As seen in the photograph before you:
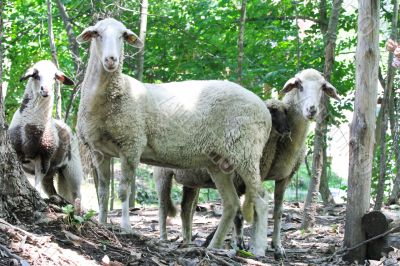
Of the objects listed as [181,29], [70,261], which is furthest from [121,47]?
[181,29]

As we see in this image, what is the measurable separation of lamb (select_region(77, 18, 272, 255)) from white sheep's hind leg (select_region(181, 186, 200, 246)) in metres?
0.95

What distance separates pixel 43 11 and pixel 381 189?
7.93m

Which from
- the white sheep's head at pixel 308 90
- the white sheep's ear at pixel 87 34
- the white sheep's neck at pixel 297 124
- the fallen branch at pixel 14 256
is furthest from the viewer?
the white sheep's neck at pixel 297 124

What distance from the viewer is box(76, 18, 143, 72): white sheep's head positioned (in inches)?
225

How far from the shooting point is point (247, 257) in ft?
18.4

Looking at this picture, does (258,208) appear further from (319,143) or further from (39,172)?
(39,172)

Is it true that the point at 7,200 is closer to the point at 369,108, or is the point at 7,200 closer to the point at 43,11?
the point at 369,108

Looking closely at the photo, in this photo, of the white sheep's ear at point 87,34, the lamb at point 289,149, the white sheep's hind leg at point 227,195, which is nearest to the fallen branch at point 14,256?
the white sheep's ear at point 87,34

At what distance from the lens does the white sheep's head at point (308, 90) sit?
269 inches

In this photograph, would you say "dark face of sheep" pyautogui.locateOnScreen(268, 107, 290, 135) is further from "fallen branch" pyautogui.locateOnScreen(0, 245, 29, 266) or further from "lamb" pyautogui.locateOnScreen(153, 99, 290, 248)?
"fallen branch" pyautogui.locateOnScreen(0, 245, 29, 266)

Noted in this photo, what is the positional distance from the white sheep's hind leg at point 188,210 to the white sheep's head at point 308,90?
1826mm

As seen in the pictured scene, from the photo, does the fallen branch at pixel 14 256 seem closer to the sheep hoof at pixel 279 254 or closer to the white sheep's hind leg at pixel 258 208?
the white sheep's hind leg at pixel 258 208

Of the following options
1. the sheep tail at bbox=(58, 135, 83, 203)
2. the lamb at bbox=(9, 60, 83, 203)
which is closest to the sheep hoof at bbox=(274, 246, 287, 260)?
the lamb at bbox=(9, 60, 83, 203)

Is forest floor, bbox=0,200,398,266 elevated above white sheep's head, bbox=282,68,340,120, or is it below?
below
